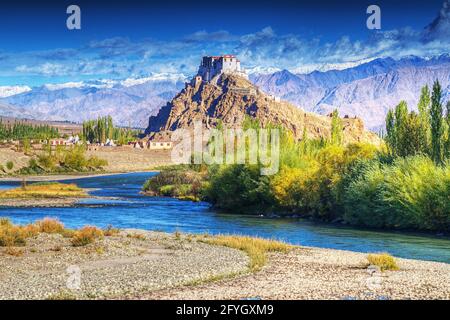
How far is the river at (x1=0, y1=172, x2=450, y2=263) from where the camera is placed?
3875cm

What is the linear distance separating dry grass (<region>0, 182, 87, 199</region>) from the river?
7175 mm

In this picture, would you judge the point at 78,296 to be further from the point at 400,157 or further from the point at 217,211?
the point at 217,211

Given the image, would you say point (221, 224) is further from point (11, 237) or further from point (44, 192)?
point (44, 192)

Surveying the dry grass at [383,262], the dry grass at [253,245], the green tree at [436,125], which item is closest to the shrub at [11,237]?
the dry grass at [253,245]

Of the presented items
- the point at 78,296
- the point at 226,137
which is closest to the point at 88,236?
the point at 78,296

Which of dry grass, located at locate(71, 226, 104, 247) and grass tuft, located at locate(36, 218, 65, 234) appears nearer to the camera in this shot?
dry grass, located at locate(71, 226, 104, 247)

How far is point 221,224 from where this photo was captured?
50531mm

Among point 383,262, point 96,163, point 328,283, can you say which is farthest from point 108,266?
point 96,163

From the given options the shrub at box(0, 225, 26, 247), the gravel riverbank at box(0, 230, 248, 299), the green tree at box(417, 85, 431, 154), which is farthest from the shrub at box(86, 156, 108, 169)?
the shrub at box(0, 225, 26, 247)

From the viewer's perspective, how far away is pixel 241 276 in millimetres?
25625

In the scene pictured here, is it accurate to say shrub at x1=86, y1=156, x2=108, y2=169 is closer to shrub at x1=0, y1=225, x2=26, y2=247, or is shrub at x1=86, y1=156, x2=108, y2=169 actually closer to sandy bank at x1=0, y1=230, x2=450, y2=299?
shrub at x1=0, y1=225, x2=26, y2=247

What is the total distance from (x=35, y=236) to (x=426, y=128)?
104ft

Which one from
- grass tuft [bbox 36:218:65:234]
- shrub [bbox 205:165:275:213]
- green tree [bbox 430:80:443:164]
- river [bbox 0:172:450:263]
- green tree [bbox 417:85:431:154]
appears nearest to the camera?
grass tuft [bbox 36:218:65:234]

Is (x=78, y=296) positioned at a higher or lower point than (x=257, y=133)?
lower
